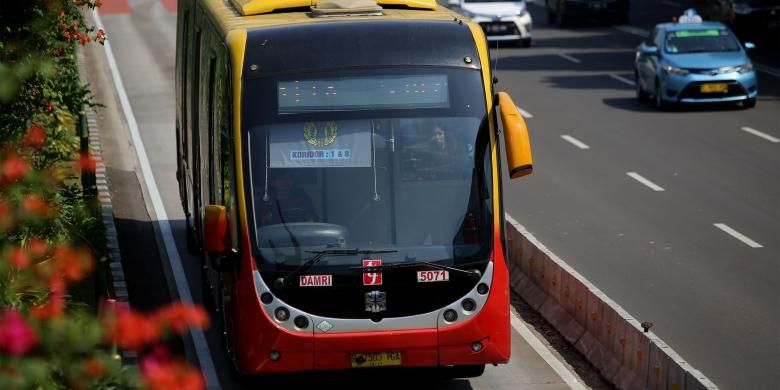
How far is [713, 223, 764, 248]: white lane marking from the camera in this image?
65.2ft

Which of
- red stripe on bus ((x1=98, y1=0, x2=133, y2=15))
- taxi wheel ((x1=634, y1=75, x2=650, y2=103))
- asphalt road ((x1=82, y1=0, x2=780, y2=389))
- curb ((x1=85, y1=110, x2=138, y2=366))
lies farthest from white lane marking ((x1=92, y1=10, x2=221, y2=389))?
red stripe on bus ((x1=98, y1=0, x2=133, y2=15))

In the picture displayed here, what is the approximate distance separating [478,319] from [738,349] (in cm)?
408

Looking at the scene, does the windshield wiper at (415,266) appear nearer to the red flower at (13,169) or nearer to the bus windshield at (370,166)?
the bus windshield at (370,166)

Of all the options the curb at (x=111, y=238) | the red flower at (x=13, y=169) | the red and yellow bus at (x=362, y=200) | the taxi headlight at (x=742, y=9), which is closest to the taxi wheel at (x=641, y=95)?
the curb at (x=111, y=238)

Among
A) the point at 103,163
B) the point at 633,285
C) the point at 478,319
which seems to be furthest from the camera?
the point at 103,163

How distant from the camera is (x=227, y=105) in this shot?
12.6 meters

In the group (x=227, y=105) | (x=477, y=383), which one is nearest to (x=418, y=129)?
(x=227, y=105)

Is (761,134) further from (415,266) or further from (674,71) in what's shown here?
(415,266)

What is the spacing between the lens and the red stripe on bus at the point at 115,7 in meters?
53.4

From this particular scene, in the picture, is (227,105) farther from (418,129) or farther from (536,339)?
(536,339)

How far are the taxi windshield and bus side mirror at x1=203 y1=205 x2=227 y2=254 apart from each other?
21.9 metres

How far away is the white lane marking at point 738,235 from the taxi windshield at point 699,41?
11.8 meters

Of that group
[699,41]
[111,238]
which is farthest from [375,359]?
[699,41]

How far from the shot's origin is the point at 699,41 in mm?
32688
